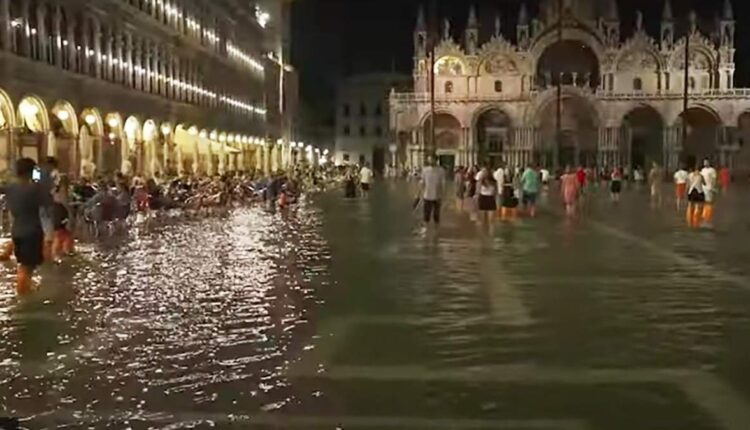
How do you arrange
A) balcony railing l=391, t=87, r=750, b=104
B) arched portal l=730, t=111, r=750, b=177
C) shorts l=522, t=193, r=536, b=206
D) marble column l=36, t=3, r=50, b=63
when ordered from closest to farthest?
shorts l=522, t=193, r=536, b=206, marble column l=36, t=3, r=50, b=63, balcony railing l=391, t=87, r=750, b=104, arched portal l=730, t=111, r=750, b=177

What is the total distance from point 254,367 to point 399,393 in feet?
5.40

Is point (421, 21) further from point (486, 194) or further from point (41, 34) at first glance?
point (486, 194)

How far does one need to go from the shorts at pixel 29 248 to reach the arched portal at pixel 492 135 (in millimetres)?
97053

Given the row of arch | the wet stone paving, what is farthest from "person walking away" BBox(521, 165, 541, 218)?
the row of arch

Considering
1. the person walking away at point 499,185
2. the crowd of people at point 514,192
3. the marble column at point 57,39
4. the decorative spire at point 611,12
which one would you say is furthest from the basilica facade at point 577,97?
the person walking away at point 499,185

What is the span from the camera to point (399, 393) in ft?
27.1

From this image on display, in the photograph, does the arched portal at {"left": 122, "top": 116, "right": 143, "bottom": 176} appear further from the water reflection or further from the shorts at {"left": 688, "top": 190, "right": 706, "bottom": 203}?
the water reflection

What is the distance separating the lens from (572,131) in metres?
108

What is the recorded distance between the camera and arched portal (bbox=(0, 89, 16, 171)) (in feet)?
116

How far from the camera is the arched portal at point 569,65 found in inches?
4267

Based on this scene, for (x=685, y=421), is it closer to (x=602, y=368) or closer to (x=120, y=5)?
(x=602, y=368)

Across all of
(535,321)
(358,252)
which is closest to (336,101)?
(358,252)

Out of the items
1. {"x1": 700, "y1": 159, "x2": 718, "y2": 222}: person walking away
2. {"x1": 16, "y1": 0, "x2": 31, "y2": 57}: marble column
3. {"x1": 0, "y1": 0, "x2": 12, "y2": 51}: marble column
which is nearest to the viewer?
{"x1": 700, "y1": 159, "x2": 718, "y2": 222}: person walking away

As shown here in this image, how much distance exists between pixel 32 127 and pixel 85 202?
37.2ft
